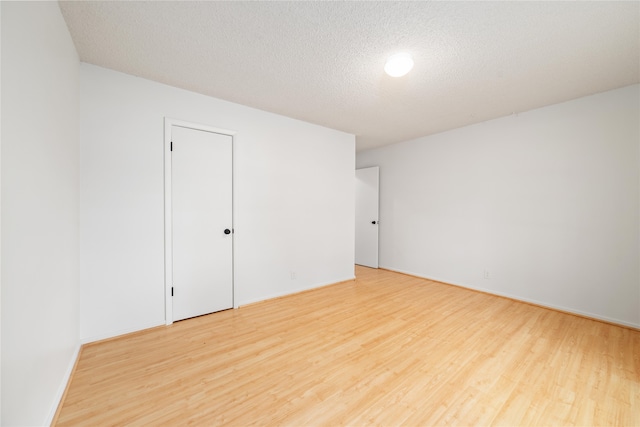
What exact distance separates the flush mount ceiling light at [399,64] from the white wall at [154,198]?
174cm

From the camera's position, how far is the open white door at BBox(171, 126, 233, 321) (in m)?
2.69

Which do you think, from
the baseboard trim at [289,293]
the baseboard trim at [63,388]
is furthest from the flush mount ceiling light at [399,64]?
the baseboard trim at [63,388]

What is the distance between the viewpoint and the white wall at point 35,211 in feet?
3.34

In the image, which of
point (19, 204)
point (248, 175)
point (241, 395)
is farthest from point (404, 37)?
point (241, 395)

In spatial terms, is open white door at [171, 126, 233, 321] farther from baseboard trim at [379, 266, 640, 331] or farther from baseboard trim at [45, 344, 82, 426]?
baseboard trim at [379, 266, 640, 331]

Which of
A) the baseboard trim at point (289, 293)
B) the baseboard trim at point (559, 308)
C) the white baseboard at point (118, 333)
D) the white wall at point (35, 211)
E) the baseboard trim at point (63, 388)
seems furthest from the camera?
the baseboard trim at point (289, 293)

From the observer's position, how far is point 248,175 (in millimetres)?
3199

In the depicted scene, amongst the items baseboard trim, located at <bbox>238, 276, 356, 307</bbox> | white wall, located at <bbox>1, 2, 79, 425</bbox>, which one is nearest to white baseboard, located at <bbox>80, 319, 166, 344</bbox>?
white wall, located at <bbox>1, 2, 79, 425</bbox>

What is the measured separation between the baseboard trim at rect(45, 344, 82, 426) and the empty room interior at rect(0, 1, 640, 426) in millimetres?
24

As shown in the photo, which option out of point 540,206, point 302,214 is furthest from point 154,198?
point 540,206

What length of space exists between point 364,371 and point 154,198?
251 centimetres

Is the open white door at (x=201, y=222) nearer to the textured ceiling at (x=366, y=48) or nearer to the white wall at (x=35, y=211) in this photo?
the textured ceiling at (x=366, y=48)

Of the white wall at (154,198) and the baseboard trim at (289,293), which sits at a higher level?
the white wall at (154,198)

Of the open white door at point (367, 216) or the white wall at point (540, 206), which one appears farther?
the open white door at point (367, 216)
